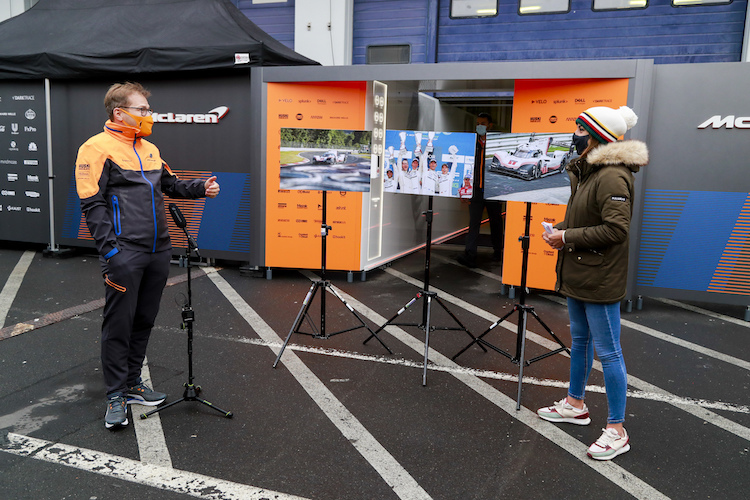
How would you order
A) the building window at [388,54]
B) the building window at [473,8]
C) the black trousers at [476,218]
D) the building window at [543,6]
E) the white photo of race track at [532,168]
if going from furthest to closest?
the building window at [388,54]
the building window at [473,8]
the building window at [543,6]
the black trousers at [476,218]
the white photo of race track at [532,168]

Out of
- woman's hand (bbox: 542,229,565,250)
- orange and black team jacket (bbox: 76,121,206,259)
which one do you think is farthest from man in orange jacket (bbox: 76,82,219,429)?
woman's hand (bbox: 542,229,565,250)

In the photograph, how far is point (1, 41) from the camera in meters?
8.70

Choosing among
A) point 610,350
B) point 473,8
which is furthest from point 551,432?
point 473,8

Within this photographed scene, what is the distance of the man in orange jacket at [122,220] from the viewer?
333 centimetres

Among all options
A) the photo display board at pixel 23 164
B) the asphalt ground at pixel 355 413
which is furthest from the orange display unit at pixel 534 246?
the photo display board at pixel 23 164

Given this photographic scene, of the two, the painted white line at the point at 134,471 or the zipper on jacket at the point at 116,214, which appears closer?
the painted white line at the point at 134,471

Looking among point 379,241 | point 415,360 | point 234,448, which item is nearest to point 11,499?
point 234,448

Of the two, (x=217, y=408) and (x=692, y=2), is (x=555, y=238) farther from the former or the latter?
(x=692, y=2)

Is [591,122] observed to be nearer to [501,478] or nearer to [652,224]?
[501,478]

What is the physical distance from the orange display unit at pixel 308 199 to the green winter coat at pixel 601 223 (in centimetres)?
415

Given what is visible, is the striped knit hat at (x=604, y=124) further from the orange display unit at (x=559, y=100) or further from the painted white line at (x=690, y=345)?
the orange display unit at (x=559, y=100)

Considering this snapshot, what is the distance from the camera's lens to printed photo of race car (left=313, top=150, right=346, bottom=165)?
512 cm

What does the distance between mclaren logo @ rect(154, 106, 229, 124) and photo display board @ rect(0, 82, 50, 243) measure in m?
1.97

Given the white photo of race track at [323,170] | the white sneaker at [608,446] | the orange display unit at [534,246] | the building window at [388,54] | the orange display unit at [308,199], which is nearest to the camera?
the white sneaker at [608,446]
